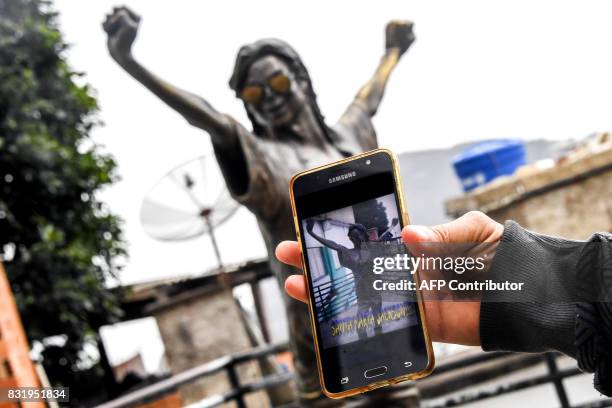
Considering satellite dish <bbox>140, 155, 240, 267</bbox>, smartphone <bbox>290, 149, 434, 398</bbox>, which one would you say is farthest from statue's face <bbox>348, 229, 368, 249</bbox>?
satellite dish <bbox>140, 155, 240, 267</bbox>

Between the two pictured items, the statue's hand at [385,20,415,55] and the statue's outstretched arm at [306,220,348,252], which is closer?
the statue's outstretched arm at [306,220,348,252]

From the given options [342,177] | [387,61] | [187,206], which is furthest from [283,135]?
[187,206]

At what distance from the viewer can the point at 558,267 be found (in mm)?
353

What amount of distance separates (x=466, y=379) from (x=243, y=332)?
2.01 meters

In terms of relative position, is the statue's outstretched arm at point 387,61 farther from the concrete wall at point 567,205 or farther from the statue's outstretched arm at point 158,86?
the concrete wall at point 567,205

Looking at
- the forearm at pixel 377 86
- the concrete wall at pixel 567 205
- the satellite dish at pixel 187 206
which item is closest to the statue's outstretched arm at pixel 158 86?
the forearm at pixel 377 86

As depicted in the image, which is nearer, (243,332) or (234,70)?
(234,70)

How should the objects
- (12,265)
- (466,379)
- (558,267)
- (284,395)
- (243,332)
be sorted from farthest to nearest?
(12,265) → (243,332) → (284,395) → (466,379) → (558,267)

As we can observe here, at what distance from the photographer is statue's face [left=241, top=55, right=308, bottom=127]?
1.01 metres

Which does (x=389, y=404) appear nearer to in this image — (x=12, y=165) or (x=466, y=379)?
(x=466, y=379)

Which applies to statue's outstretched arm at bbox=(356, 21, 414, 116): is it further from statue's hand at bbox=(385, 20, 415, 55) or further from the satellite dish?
the satellite dish

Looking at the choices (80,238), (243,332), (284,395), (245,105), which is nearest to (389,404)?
(245,105)

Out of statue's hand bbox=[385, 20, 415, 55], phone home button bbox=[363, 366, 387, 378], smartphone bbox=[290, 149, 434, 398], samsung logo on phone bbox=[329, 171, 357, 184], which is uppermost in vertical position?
statue's hand bbox=[385, 20, 415, 55]

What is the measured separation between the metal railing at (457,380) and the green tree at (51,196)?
2497 mm
